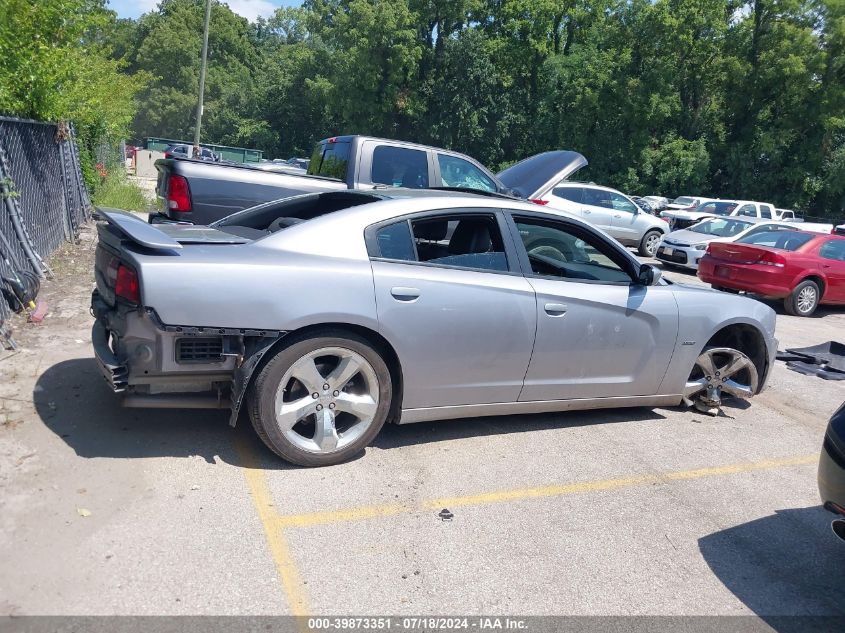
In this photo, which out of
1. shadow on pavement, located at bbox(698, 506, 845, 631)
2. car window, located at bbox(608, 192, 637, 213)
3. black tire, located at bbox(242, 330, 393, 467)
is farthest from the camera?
car window, located at bbox(608, 192, 637, 213)

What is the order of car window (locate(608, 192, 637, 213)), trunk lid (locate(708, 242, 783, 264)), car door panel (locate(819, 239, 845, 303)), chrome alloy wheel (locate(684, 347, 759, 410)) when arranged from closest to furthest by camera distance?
1. chrome alloy wheel (locate(684, 347, 759, 410))
2. trunk lid (locate(708, 242, 783, 264))
3. car door panel (locate(819, 239, 845, 303))
4. car window (locate(608, 192, 637, 213))

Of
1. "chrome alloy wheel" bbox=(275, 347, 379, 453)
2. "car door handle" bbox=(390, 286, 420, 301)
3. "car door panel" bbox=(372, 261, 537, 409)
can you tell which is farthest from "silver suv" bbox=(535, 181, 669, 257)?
"chrome alloy wheel" bbox=(275, 347, 379, 453)

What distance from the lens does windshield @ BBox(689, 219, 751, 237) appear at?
52.5 ft

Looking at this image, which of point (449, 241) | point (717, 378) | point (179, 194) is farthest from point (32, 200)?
point (717, 378)

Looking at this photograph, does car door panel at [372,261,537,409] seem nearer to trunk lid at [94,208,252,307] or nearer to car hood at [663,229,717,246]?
trunk lid at [94,208,252,307]

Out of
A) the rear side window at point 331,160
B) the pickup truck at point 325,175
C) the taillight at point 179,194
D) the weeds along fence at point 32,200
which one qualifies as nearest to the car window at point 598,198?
the pickup truck at point 325,175

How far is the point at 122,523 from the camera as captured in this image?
3.41m

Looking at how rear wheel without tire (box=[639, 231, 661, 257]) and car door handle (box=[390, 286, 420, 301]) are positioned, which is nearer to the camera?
car door handle (box=[390, 286, 420, 301])

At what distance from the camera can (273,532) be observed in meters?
3.47

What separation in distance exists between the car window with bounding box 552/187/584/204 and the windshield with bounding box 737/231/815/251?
207 inches

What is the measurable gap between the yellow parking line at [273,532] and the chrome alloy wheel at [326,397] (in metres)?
0.30

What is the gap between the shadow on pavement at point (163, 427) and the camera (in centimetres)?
417

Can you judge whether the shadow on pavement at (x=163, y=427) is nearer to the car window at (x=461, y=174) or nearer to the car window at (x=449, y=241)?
the car window at (x=449, y=241)

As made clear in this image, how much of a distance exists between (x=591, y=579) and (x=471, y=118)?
144 ft
